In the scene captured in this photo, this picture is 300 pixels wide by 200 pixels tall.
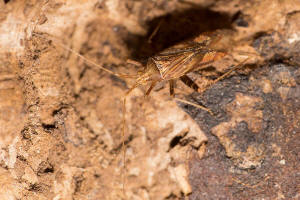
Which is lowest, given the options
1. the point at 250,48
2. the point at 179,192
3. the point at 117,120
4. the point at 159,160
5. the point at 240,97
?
the point at 179,192

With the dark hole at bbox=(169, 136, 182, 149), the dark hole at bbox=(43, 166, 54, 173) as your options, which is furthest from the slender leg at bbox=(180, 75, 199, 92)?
the dark hole at bbox=(43, 166, 54, 173)

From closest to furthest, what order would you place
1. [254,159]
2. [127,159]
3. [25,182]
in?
1. [25,182]
2. [254,159]
3. [127,159]

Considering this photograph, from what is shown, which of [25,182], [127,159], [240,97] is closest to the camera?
[25,182]

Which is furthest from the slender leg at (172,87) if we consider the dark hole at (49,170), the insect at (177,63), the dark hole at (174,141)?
the dark hole at (49,170)

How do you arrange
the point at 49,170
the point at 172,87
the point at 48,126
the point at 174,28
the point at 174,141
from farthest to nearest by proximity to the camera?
the point at 174,28 → the point at 172,87 → the point at 174,141 → the point at 48,126 → the point at 49,170

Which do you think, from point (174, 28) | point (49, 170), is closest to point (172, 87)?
point (174, 28)

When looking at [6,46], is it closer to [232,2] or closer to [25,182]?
[25,182]

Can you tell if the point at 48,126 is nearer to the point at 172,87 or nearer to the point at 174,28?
the point at 172,87

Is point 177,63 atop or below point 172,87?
atop

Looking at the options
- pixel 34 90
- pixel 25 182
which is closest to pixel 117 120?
pixel 34 90
